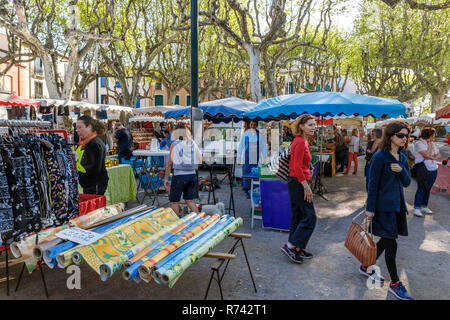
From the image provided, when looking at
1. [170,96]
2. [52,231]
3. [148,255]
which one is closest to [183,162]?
[52,231]

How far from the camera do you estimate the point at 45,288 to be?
316cm

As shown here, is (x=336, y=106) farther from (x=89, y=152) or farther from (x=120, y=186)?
(x=120, y=186)

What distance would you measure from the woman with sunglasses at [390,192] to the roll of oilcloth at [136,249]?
1.99m

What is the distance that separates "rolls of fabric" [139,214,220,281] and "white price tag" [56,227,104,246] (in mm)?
571

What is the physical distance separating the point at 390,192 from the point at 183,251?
7.02 feet

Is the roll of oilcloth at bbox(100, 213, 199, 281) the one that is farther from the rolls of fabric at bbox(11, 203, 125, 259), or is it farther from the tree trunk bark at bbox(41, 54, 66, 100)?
the tree trunk bark at bbox(41, 54, 66, 100)

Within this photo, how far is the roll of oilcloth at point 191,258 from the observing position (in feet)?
7.88

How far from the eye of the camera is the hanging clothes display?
9.20 feet

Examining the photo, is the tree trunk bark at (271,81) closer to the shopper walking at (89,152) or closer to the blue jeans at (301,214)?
the blue jeans at (301,214)

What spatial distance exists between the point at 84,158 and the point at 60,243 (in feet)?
5.88

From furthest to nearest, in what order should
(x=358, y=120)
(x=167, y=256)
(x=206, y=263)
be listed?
(x=358, y=120), (x=206, y=263), (x=167, y=256)

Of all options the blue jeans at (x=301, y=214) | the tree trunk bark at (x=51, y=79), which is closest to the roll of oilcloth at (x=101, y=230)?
the blue jeans at (x=301, y=214)

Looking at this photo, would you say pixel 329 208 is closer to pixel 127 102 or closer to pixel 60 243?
pixel 60 243
